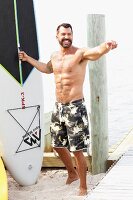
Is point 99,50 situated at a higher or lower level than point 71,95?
higher

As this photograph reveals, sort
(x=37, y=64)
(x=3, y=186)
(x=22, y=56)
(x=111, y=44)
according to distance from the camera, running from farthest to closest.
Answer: (x=22, y=56), (x=37, y=64), (x=3, y=186), (x=111, y=44)

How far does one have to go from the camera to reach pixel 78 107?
15.2ft

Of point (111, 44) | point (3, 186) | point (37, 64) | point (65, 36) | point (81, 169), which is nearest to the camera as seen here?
point (111, 44)

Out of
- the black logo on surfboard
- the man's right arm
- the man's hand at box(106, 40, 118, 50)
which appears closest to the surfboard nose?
the black logo on surfboard

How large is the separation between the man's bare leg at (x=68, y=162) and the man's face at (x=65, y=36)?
3.76ft

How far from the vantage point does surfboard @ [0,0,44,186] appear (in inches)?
200

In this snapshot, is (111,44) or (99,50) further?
(99,50)

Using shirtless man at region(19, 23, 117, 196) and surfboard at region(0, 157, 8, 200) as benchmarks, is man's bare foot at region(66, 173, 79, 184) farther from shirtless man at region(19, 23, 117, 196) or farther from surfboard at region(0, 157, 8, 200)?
surfboard at region(0, 157, 8, 200)

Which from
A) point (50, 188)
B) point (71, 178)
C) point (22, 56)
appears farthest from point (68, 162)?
point (22, 56)

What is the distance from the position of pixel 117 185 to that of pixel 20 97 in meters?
1.90

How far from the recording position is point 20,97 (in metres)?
5.21

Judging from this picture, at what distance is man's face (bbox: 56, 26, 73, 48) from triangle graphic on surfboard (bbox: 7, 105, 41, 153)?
103 centimetres

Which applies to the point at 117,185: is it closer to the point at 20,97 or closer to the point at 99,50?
the point at 99,50

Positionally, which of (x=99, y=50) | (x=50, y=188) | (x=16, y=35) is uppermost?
(x=16, y=35)
